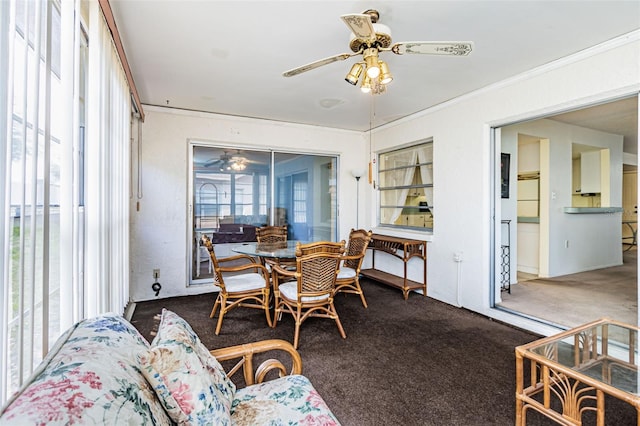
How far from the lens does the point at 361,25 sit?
167 centimetres

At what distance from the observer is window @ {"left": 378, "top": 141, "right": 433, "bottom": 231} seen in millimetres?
4297

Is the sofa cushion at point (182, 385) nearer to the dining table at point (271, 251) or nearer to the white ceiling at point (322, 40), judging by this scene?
the dining table at point (271, 251)

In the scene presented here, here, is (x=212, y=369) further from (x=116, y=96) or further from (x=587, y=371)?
(x=116, y=96)

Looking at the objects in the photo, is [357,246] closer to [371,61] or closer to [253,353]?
[371,61]

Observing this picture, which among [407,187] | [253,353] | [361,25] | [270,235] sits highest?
[361,25]

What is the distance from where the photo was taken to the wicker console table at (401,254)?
4012mm

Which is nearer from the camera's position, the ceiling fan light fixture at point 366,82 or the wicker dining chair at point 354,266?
the ceiling fan light fixture at point 366,82

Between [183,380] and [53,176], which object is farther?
[53,176]

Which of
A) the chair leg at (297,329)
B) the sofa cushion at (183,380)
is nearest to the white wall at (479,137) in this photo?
the chair leg at (297,329)

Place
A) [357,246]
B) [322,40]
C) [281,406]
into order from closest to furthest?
[281,406], [322,40], [357,246]

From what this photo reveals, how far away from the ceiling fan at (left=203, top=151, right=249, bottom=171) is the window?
2.29 meters

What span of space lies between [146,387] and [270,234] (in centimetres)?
337

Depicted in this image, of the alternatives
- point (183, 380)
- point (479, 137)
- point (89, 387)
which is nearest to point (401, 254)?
point (479, 137)

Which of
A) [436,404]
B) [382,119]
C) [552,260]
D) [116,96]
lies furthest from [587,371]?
[552,260]
